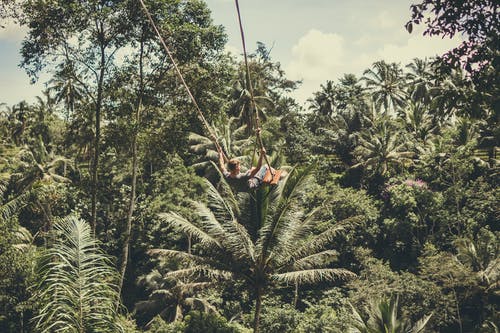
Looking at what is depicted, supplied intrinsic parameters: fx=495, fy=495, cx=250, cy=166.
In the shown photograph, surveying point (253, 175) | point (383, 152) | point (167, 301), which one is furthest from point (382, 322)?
point (383, 152)

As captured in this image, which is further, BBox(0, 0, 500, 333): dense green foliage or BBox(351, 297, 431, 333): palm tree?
BBox(351, 297, 431, 333): palm tree

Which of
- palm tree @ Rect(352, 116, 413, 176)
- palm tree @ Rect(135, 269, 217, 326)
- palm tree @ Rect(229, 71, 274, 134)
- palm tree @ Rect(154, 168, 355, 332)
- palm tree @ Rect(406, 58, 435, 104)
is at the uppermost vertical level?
palm tree @ Rect(406, 58, 435, 104)

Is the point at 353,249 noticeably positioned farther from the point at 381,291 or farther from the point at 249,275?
the point at 249,275

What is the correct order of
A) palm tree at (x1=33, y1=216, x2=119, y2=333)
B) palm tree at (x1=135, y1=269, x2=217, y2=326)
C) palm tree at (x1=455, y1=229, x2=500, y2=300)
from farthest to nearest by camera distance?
1. palm tree at (x1=135, y1=269, x2=217, y2=326)
2. palm tree at (x1=455, y1=229, x2=500, y2=300)
3. palm tree at (x1=33, y1=216, x2=119, y2=333)

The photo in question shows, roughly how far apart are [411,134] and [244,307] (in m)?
15.0

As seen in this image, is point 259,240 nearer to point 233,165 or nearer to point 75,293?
point 233,165

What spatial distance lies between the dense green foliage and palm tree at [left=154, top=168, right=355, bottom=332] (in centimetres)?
4

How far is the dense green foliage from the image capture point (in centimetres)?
568

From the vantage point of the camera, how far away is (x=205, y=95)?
611 inches

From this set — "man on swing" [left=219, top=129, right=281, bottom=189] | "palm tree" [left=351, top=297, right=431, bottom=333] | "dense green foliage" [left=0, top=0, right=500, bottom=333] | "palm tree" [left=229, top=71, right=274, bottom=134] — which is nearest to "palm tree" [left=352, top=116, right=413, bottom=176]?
"dense green foliage" [left=0, top=0, right=500, bottom=333]

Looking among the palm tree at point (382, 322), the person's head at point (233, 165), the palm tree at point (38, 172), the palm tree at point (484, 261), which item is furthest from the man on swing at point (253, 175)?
the palm tree at point (38, 172)

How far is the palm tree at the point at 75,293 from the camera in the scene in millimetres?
4051

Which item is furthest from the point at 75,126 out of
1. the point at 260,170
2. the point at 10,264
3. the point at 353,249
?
the point at 353,249

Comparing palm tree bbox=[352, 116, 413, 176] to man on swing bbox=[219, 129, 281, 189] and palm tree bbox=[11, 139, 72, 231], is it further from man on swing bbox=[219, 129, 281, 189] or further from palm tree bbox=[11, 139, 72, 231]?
man on swing bbox=[219, 129, 281, 189]
